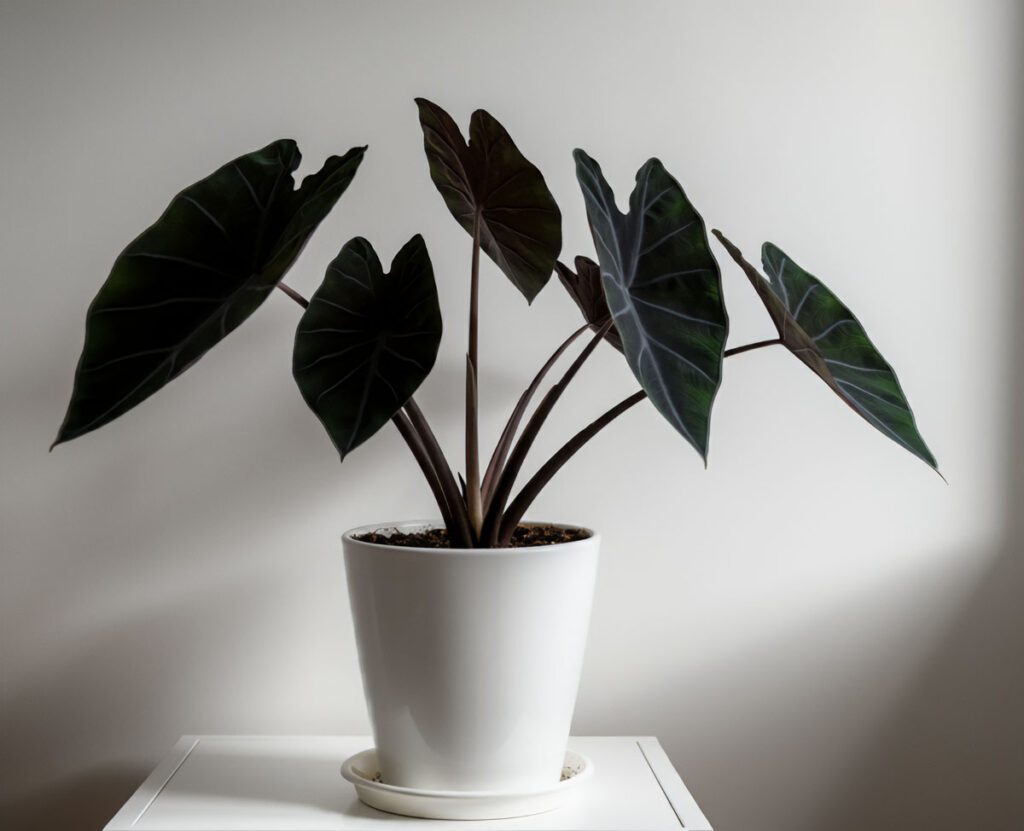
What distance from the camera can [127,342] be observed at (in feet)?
2.45

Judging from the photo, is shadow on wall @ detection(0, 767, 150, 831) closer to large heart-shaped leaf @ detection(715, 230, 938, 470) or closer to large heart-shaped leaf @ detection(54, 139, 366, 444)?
large heart-shaped leaf @ detection(54, 139, 366, 444)

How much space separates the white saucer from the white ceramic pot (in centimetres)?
1

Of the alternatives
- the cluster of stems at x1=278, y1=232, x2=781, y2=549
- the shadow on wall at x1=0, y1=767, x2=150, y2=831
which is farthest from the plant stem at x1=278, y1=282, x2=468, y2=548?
the shadow on wall at x1=0, y1=767, x2=150, y2=831

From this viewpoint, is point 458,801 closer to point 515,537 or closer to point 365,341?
point 515,537

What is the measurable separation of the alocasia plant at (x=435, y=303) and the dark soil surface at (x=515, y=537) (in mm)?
39

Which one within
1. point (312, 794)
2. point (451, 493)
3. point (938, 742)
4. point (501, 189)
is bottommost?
point (938, 742)

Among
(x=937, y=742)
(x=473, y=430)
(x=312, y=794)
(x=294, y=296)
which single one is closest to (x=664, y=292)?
(x=473, y=430)

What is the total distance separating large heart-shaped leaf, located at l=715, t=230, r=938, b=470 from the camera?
0.84m

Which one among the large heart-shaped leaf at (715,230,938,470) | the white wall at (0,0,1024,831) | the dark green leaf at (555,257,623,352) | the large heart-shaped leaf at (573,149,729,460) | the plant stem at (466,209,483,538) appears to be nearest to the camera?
the large heart-shaped leaf at (573,149,729,460)

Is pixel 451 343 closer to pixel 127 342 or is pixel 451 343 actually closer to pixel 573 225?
pixel 573 225

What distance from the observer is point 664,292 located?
0.74 metres

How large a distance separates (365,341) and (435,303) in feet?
0.22

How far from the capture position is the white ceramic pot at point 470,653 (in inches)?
34.7

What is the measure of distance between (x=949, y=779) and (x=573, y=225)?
2.87ft
